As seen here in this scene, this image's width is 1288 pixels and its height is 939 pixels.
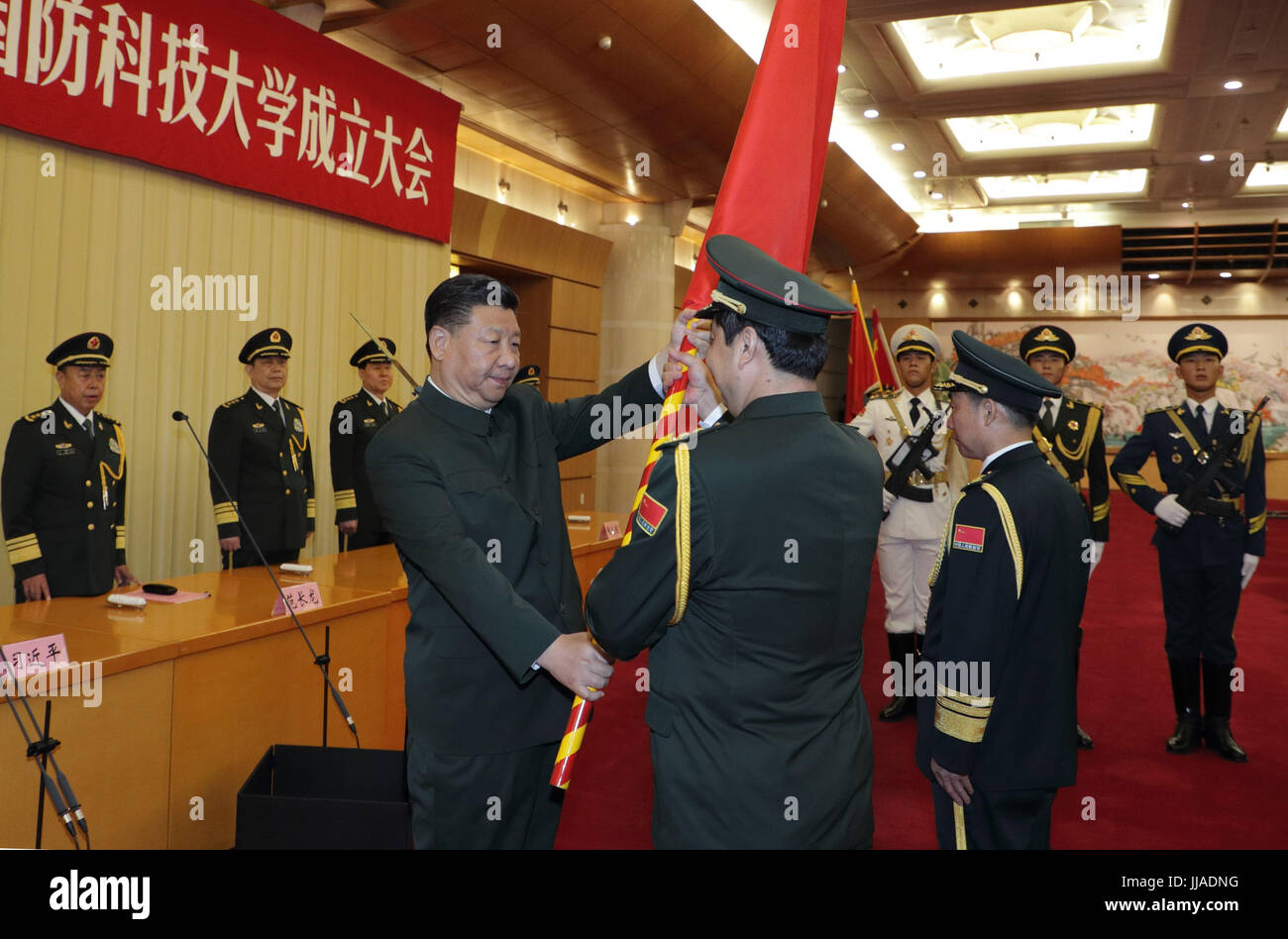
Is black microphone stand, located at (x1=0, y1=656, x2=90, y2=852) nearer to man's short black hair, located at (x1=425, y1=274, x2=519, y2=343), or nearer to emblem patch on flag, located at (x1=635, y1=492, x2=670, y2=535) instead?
man's short black hair, located at (x1=425, y1=274, x2=519, y2=343)

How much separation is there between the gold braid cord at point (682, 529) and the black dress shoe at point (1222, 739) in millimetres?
3225

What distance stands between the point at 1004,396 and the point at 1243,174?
11.8m

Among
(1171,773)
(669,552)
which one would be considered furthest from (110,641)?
(1171,773)

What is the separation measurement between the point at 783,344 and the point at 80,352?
335 cm

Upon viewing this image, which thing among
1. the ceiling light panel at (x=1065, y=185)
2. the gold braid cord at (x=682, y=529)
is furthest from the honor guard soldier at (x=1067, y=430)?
the ceiling light panel at (x=1065, y=185)

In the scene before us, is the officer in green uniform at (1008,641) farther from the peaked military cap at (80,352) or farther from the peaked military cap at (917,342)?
the peaked military cap at (80,352)

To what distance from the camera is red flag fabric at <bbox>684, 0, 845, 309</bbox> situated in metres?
1.88

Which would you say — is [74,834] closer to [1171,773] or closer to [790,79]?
[790,79]

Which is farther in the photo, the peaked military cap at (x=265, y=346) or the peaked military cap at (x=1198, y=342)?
the peaked military cap at (x=265, y=346)

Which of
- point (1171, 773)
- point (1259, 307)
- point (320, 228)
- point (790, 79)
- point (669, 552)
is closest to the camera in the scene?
point (669, 552)

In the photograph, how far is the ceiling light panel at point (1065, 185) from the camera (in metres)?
12.3

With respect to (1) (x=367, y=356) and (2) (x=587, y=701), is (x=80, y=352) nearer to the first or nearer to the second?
(1) (x=367, y=356)

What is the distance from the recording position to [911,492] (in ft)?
13.3

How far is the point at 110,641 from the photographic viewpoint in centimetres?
216
